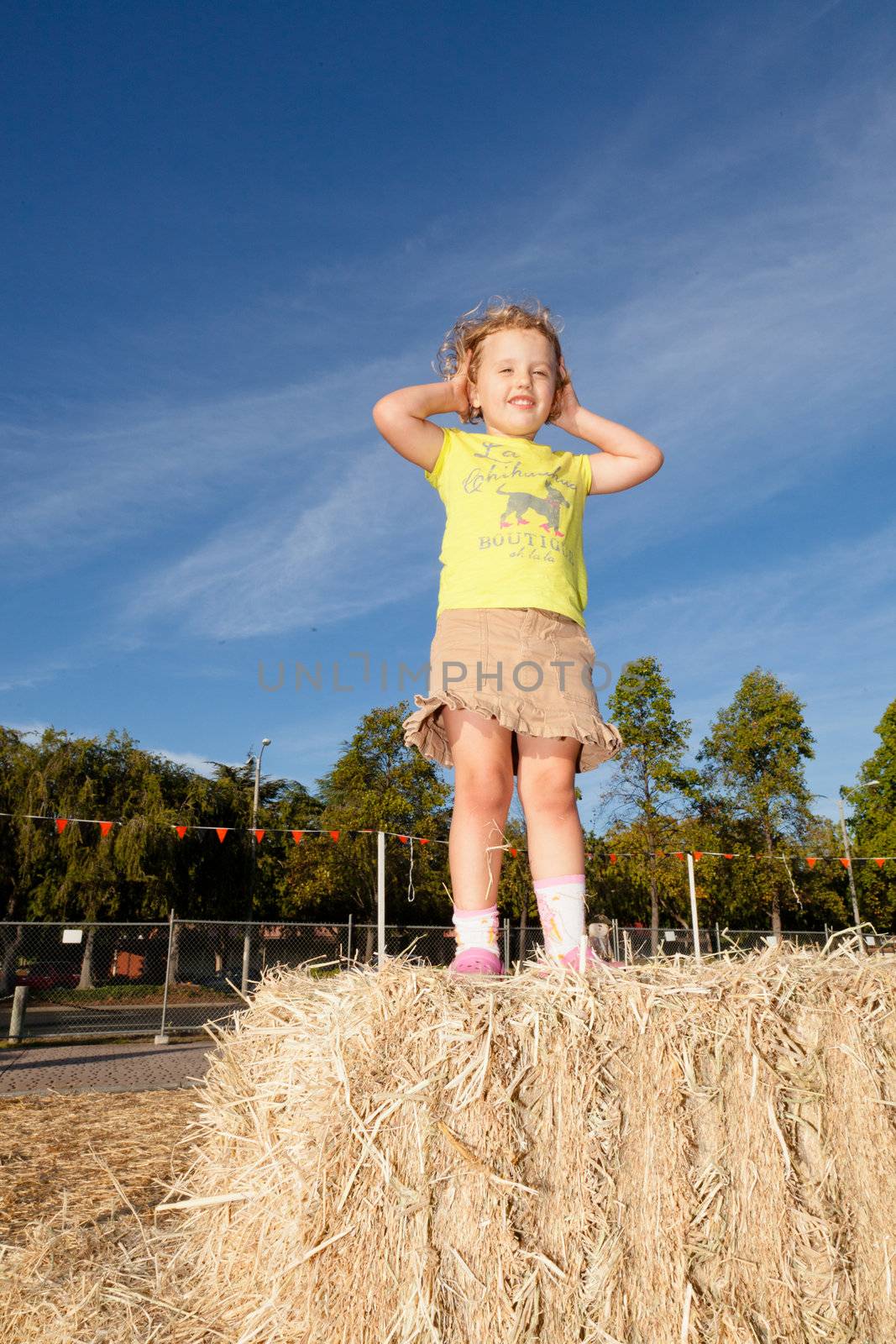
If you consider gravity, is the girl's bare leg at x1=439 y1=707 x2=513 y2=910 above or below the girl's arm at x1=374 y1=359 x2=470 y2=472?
below

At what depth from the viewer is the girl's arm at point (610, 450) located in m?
3.02

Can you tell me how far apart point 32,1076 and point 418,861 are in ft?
43.3

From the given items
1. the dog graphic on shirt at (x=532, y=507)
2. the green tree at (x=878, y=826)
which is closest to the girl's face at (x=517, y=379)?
the dog graphic on shirt at (x=532, y=507)

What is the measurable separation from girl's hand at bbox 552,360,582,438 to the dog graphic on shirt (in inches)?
14.6

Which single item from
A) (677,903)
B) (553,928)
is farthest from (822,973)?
(677,903)

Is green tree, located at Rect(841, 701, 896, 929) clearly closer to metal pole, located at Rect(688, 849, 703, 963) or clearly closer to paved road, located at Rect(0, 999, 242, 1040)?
metal pole, located at Rect(688, 849, 703, 963)

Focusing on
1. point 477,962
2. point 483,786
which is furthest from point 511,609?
point 477,962

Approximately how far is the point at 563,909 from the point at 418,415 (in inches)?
64.2

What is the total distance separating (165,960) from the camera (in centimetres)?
1652

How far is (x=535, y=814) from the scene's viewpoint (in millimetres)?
2498

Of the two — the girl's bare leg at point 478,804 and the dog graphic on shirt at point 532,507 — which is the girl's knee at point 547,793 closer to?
the girl's bare leg at point 478,804

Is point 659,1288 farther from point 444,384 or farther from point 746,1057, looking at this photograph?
point 444,384

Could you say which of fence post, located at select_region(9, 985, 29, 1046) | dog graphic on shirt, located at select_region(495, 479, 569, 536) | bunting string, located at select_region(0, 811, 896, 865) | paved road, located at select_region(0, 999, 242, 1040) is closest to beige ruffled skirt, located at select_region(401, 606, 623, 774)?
dog graphic on shirt, located at select_region(495, 479, 569, 536)

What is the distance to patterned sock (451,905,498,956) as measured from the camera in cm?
231
